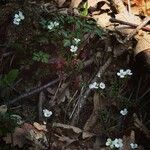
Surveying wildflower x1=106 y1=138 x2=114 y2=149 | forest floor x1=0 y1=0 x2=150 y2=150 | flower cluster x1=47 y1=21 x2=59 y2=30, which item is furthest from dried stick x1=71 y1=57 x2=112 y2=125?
flower cluster x1=47 y1=21 x2=59 y2=30

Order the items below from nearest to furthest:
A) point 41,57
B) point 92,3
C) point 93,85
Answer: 1. point 93,85
2. point 41,57
3. point 92,3

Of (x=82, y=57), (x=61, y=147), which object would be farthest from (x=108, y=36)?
(x=61, y=147)

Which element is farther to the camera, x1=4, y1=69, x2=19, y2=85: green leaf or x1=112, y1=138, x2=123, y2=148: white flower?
x1=4, y1=69, x2=19, y2=85: green leaf

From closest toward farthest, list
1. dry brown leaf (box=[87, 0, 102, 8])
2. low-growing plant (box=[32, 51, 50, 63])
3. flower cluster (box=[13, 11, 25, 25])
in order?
low-growing plant (box=[32, 51, 50, 63])
flower cluster (box=[13, 11, 25, 25])
dry brown leaf (box=[87, 0, 102, 8])

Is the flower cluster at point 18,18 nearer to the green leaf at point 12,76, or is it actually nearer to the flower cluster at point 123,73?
the green leaf at point 12,76

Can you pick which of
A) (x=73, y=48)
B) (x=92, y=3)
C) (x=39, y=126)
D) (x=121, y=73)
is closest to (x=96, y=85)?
(x=121, y=73)

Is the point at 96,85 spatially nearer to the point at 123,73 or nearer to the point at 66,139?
the point at 123,73

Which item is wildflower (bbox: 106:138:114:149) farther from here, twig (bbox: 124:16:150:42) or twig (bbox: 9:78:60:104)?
twig (bbox: 124:16:150:42)

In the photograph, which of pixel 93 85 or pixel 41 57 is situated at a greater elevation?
pixel 41 57
